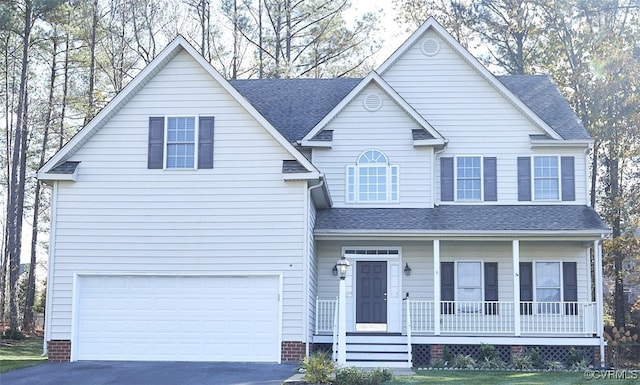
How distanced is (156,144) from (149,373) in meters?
5.67

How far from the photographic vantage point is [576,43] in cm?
3206

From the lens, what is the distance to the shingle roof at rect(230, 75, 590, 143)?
25.1m

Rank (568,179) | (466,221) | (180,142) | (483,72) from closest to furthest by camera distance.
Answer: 1. (180,142)
2. (466,221)
3. (568,179)
4. (483,72)

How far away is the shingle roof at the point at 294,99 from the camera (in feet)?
83.6

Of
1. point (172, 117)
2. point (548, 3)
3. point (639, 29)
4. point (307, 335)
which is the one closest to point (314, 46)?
point (548, 3)

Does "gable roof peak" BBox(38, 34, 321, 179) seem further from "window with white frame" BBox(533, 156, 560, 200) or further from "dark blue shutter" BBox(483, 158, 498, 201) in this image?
"window with white frame" BBox(533, 156, 560, 200)

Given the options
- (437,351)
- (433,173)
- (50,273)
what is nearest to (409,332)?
(437,351)

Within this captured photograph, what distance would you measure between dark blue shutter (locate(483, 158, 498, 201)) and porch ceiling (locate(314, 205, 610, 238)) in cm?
36

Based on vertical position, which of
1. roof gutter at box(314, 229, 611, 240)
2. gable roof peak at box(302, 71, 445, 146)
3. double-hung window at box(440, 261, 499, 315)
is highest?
gable roof peak at box(302, 71, 445, 146)

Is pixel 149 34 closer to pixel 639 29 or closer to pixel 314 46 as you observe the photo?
pixel 314 46

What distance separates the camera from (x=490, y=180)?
24.2 meters

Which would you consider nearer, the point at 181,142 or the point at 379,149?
the point at 181,142

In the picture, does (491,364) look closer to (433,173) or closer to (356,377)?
(433,173)

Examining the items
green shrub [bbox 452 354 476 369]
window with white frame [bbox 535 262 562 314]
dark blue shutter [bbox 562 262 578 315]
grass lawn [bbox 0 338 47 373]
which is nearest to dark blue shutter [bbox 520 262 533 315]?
window with white frame [bbox 535 262 562 314]
